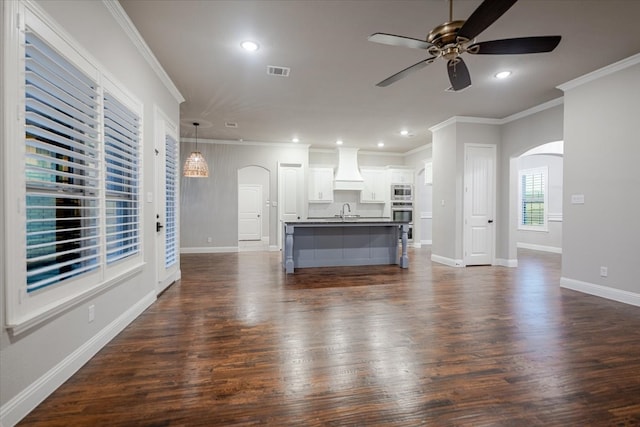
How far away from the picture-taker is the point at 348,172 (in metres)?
8.46

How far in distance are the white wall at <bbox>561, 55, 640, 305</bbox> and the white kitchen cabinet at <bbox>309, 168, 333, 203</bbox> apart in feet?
17.7

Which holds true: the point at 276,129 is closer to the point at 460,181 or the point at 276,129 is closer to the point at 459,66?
the point at 460,181

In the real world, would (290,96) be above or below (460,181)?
above

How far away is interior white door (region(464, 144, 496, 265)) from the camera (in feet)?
19.3

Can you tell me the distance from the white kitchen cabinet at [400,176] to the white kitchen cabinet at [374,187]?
0.21m

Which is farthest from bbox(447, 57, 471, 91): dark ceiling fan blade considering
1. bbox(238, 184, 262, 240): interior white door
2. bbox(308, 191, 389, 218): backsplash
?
bbox(238, 184, 262, 240): interior white door

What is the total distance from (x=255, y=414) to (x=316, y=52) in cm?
340

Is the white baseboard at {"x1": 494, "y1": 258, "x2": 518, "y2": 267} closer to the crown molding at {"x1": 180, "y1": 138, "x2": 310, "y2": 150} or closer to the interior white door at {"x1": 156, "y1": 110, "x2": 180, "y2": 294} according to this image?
the crown molding at {"x1": 180, "y1": 138, "x2": 310, "y2": 150}

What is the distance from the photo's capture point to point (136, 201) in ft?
9.93

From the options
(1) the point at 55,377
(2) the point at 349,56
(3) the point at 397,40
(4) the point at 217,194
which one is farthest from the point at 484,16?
(4) the point at 217,194

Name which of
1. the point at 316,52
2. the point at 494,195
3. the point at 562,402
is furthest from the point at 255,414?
the point at 494,195

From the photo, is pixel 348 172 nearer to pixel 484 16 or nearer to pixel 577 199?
pixel 577 199

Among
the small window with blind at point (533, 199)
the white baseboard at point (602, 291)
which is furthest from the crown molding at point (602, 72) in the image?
the small window with blind at point (533, 199)

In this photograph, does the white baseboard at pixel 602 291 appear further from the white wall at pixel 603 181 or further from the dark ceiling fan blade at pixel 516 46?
the dark ceiling fan blade at pixel 516 46
